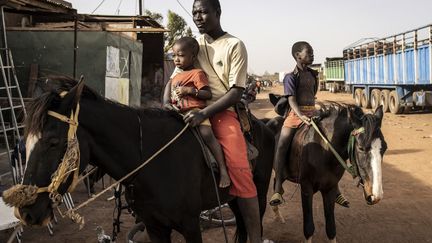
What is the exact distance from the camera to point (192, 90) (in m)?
2.75

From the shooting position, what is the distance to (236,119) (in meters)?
3.00

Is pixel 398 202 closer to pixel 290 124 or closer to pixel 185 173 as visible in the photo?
pixel 290 124

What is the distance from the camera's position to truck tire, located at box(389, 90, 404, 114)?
1748cm

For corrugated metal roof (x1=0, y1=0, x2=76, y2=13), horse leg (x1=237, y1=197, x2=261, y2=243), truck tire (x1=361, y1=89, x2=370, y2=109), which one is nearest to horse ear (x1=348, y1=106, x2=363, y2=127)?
horse leg (x1=237, y1=197, x2=261, y2=243)

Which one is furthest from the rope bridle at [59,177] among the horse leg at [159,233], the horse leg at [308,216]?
the horse leg at [308,216]

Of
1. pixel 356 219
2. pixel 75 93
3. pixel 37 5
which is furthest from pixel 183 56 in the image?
pixel 37 5

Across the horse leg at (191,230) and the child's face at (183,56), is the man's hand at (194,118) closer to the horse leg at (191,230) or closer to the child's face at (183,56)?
the child's face at (183,56)

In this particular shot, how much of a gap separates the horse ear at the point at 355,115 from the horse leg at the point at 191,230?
6.47 feet

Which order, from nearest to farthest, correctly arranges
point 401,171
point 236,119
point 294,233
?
point 236,119, point 294,233, point 401,171

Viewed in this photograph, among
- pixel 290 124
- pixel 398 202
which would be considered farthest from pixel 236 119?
pixel 398 202

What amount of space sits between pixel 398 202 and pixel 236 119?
14.1ft

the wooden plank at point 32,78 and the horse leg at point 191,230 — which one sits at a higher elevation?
the wooden plank at point 32,78

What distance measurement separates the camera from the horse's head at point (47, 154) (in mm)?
1938

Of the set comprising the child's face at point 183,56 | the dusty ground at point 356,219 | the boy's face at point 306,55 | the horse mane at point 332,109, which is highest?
the boy's face at point 306,55
